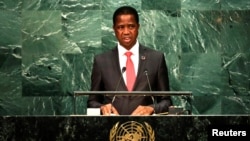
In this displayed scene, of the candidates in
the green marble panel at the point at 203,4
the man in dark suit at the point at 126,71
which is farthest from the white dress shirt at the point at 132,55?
the green marble panel at the point at 203,4

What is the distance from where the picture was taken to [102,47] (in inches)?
245

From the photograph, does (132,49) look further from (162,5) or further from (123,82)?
(162,5)

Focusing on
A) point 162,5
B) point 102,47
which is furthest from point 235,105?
point 102,47

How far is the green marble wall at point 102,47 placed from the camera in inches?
244

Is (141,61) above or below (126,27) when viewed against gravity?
below

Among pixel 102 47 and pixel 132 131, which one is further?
pixel 102 47

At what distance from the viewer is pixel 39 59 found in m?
6.20

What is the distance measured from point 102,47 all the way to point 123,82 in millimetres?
1856

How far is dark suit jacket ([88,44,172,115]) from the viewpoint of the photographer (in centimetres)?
441

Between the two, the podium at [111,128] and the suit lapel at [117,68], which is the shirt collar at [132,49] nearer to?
the suit lapel at [117,68]

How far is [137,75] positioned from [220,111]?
2.09 meters

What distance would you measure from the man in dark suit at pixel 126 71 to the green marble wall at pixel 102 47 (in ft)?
A: 4.99

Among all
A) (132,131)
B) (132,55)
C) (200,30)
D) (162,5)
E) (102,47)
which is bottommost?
(132,131)

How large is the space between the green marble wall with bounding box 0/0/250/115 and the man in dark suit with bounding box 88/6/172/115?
1520 mm
